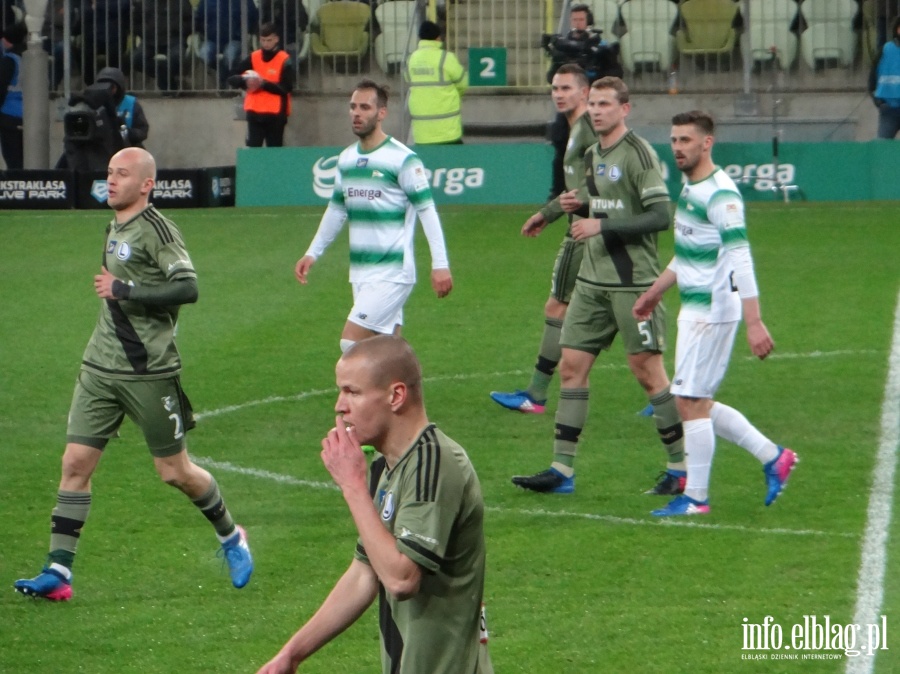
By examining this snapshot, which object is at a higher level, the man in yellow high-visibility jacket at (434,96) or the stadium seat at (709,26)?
the stadium seat at (709,26)

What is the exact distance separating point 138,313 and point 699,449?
2.98m

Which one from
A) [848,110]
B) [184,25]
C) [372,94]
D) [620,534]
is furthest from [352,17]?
[620,534]

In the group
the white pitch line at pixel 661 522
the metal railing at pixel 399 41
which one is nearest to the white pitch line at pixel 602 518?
the white pitch line at pixel 661 522

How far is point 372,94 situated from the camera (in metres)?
9.76

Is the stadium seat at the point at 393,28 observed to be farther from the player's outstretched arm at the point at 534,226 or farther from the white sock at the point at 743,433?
the white sock at the point at 743,433

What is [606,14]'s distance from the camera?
2656cm

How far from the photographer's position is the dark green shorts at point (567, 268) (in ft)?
36.4

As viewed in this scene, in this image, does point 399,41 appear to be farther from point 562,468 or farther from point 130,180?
point 130,180

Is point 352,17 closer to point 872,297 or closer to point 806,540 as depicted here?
point 872,297

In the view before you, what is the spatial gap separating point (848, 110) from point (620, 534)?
62.9ft

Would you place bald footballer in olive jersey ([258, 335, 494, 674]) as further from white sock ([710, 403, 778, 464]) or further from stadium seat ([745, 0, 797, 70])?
stadium seat ([745, 0, 797, 70])

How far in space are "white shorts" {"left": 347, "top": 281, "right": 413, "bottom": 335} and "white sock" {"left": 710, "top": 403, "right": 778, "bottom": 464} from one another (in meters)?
2.28

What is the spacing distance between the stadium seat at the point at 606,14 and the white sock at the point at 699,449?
18752 mm

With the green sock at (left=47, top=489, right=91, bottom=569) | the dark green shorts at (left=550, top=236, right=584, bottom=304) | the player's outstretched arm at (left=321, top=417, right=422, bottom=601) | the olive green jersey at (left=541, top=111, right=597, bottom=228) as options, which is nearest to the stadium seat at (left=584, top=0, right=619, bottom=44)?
the dark green shorts at (left=550, top=236, right=584, bottom=304)
